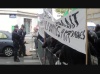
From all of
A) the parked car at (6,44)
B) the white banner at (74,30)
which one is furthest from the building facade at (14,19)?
the white banner at (74,30)

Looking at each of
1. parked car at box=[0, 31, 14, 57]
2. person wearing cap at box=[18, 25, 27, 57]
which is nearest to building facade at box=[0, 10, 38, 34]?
parked car at box=[0, 31, 14, 57]

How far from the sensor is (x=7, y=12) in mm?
19984

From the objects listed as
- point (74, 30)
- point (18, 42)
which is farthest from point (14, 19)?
point (74, 30)

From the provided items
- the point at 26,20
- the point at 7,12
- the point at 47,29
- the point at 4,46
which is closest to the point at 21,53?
the point at 4,46

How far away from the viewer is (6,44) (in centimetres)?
1311

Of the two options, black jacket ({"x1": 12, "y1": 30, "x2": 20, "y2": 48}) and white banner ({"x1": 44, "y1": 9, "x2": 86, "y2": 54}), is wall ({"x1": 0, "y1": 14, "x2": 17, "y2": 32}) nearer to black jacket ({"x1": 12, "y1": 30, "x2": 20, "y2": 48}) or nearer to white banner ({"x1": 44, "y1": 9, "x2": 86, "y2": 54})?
black jacket ({"x1": 12, "y1": 30, "x2": 20, "y2": 48})

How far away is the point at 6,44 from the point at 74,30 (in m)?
9.06

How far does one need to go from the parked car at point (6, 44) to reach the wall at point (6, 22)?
6.25 meters

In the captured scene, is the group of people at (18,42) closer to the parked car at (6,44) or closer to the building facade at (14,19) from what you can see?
the parked car at (6,44)
